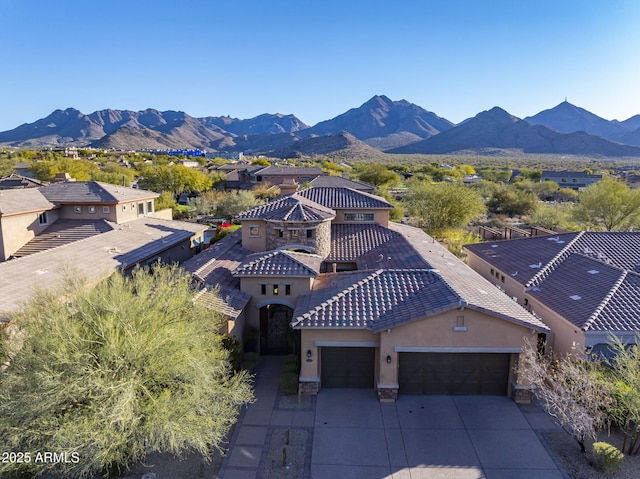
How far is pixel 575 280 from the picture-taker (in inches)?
813

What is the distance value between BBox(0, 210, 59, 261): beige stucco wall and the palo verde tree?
1703 cm

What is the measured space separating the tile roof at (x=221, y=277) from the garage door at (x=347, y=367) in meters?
4.38

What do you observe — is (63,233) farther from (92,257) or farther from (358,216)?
(358,216)

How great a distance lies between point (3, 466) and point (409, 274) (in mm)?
15155

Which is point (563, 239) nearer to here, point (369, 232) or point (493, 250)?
point (493, 250)

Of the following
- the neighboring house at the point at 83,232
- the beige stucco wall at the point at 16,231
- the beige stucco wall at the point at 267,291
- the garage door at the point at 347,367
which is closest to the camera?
the garage door at the point at 347,367

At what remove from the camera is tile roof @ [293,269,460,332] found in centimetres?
1605

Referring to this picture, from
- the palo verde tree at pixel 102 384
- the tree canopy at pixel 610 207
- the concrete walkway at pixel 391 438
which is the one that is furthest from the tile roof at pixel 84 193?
the tree canopy at pixel 610 207

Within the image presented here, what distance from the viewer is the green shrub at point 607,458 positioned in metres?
12.5

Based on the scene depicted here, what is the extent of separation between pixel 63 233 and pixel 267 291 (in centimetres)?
1757

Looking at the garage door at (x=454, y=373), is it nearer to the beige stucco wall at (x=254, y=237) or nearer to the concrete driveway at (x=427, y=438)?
the concrete driveway at (x=427, y=438)

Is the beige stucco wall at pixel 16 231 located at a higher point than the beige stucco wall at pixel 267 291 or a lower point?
higher

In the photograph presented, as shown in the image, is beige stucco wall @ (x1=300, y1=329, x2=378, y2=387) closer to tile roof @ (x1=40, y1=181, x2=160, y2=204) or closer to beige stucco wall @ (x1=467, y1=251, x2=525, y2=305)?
beige stucco wall @ (x1=467, y1=251, x2=525, y2=305)

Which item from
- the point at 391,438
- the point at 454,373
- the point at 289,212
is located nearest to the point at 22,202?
the point at 289,212
